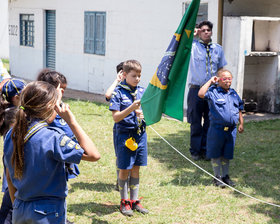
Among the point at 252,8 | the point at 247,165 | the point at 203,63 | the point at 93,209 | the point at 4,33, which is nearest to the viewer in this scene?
the point at 93,209

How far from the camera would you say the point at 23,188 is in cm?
265

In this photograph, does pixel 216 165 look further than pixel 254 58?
No

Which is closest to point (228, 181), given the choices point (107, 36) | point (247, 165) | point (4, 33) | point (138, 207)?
point (247, 165)

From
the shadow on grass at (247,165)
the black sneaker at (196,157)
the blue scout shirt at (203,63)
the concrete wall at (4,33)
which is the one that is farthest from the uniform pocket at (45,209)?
the concrete wall at (4,33)

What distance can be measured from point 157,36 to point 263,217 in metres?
7.51

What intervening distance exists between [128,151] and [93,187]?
49.1 inches

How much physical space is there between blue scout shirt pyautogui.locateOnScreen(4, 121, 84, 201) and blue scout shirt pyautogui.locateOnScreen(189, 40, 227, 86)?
14.1 feet

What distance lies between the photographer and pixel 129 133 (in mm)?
4492

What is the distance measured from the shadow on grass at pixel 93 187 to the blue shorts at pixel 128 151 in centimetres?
101

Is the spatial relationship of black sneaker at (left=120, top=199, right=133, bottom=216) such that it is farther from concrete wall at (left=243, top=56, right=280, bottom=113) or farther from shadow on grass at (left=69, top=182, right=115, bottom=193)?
concrete wall at (left=243, top=56, right=280, bottom=113)

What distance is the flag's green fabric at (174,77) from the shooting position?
3779 millimetres

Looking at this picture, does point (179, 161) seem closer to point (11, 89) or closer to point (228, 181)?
point (228, 181)

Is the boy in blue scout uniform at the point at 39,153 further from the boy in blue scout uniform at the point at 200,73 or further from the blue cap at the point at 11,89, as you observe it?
the boy in blue scout uniform at the point at 200,73

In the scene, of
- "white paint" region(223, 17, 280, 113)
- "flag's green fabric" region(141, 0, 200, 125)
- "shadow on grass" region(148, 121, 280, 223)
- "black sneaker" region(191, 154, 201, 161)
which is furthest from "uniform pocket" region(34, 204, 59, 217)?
"white paint" region(223, 17, 280, 113)
